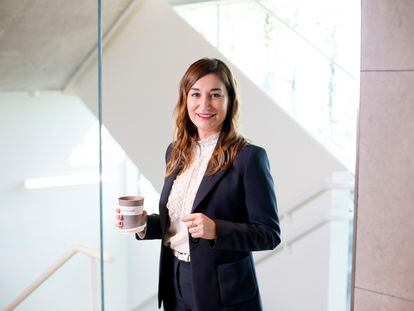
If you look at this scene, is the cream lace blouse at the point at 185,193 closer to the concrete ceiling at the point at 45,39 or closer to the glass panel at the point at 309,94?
the glass panel at the point at 309,94

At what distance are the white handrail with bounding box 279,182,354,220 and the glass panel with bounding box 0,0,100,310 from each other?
37.6 inches

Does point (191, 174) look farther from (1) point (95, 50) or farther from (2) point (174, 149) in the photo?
(1) point (95, 50)

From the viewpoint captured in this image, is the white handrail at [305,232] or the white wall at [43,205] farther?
the white wall at [43,205]

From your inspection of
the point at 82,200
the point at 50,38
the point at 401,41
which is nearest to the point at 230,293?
the point at 401,41

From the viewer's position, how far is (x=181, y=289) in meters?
1.36

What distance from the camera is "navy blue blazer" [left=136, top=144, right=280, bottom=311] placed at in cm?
124

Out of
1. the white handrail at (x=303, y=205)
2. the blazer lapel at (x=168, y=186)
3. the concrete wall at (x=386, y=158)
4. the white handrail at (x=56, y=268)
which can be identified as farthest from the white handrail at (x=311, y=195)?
the white handrail at (x=56, y=268)

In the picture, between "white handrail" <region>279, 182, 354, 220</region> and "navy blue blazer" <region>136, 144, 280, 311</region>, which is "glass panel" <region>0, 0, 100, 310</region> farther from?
"navy blue blazer" <region>136, 144, 280, 311</region>

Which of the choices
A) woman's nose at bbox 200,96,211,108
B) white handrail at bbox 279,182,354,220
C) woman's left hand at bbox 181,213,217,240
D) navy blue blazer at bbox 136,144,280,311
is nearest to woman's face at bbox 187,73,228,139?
woman's nose at bbox 200,96,211,108

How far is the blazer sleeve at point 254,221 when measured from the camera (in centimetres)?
123

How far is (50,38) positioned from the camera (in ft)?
7.23

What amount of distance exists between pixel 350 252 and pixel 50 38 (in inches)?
61.9

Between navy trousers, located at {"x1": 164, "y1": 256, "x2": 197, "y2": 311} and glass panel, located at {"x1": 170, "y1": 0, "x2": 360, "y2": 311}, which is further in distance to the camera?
glass panel, located at {"x1": 170, "y1": 0, "x2": 360, "y2": 311}

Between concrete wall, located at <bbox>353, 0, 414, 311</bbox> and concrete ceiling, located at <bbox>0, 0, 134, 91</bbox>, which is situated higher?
concrete ceiling, located at <bbox>0, 0, 134, 91</bbox>
